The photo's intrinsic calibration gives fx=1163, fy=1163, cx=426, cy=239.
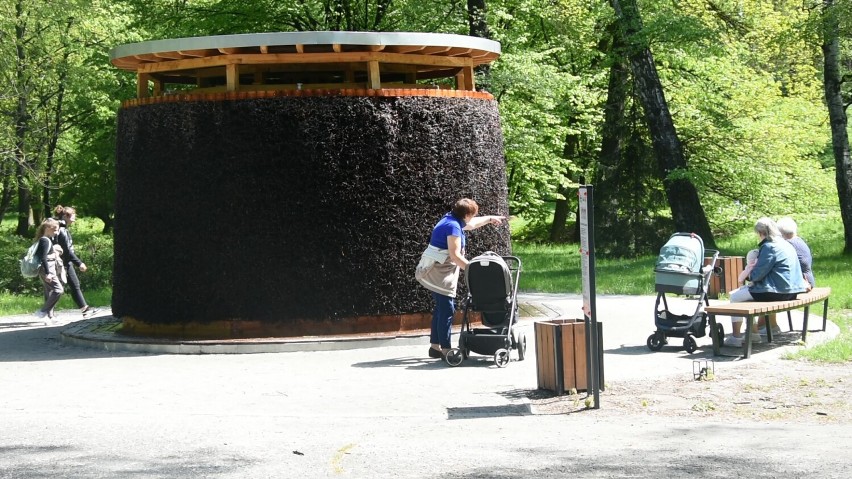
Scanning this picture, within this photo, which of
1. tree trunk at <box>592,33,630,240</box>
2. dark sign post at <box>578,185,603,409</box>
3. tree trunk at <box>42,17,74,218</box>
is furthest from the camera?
tree trunk at <box>42,17,74,218</box>

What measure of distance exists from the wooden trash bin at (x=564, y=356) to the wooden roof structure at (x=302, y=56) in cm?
490

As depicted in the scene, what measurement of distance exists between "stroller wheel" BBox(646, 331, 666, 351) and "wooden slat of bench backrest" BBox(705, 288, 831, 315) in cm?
74

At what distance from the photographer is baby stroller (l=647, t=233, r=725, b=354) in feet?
43.2

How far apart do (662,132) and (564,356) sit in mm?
17627

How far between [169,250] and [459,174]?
12.4ft

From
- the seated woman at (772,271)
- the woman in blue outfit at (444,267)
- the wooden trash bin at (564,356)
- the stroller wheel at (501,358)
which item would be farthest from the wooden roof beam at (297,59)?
the wooden trash bin at (564,356)

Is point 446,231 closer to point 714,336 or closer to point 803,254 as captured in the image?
point 714,336

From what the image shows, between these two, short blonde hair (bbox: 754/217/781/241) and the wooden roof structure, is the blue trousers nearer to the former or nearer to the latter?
the wooden roof structure

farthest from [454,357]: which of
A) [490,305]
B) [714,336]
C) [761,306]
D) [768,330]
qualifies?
[768,330]

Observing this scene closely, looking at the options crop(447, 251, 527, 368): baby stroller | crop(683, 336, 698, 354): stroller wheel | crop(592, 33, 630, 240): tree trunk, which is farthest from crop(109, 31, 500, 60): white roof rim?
crop(592, 33, 630, 240): tree trunk

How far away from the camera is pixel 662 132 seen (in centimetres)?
2730

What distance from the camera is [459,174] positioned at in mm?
14812

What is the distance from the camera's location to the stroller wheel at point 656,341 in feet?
43.6

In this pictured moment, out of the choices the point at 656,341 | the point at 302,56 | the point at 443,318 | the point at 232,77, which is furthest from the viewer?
the point at 232,77
